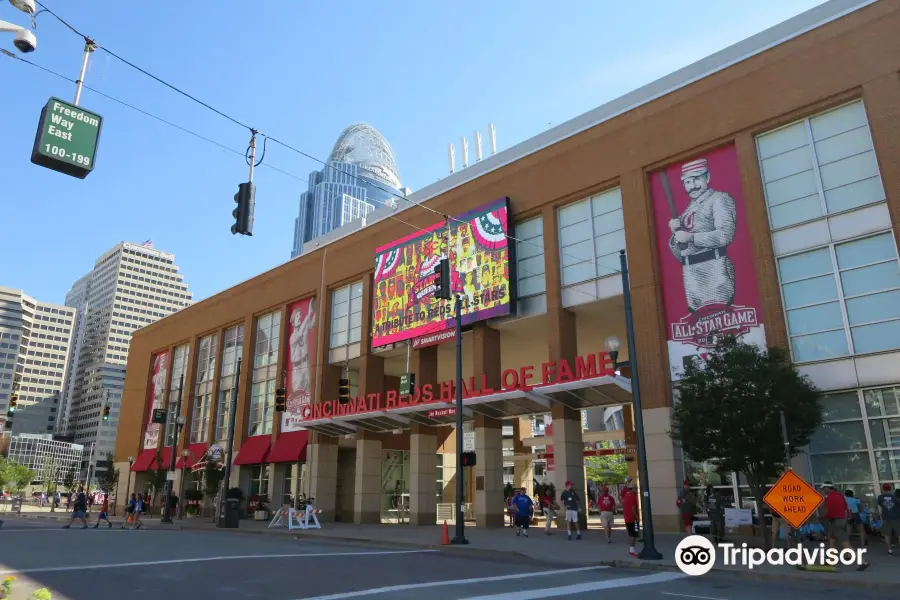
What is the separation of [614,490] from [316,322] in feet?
156

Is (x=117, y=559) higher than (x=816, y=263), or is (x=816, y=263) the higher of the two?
(x=816, y=263)

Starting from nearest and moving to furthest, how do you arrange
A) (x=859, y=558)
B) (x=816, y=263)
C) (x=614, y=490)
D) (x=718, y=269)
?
(x=859, y=558)
(x=816, y=263)
(x=718, y=269)
(x=614, y=490)

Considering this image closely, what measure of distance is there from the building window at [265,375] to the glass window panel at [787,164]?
2904 cm

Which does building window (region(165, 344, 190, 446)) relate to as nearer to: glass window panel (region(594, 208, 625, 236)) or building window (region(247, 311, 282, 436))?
building window (region(247, 311, 282, 436))

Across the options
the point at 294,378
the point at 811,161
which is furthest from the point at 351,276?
the point at 811,161

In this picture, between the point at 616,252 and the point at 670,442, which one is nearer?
the point at 670,442

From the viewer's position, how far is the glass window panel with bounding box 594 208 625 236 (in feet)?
89.0

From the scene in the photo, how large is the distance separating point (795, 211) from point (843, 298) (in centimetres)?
339

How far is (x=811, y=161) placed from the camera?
22.4 metres

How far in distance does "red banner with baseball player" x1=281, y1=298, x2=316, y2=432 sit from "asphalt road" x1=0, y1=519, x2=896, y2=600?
69.4ft

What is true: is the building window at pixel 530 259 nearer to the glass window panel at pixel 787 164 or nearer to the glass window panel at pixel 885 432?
the glass window panel at pixel 787 164

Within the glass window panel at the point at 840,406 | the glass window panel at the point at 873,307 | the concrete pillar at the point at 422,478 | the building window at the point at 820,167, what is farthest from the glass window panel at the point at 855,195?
the concrete pillar at the point at 422,478

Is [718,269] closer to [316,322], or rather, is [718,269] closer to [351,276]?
[351,276]

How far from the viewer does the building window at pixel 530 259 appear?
95.9ft
